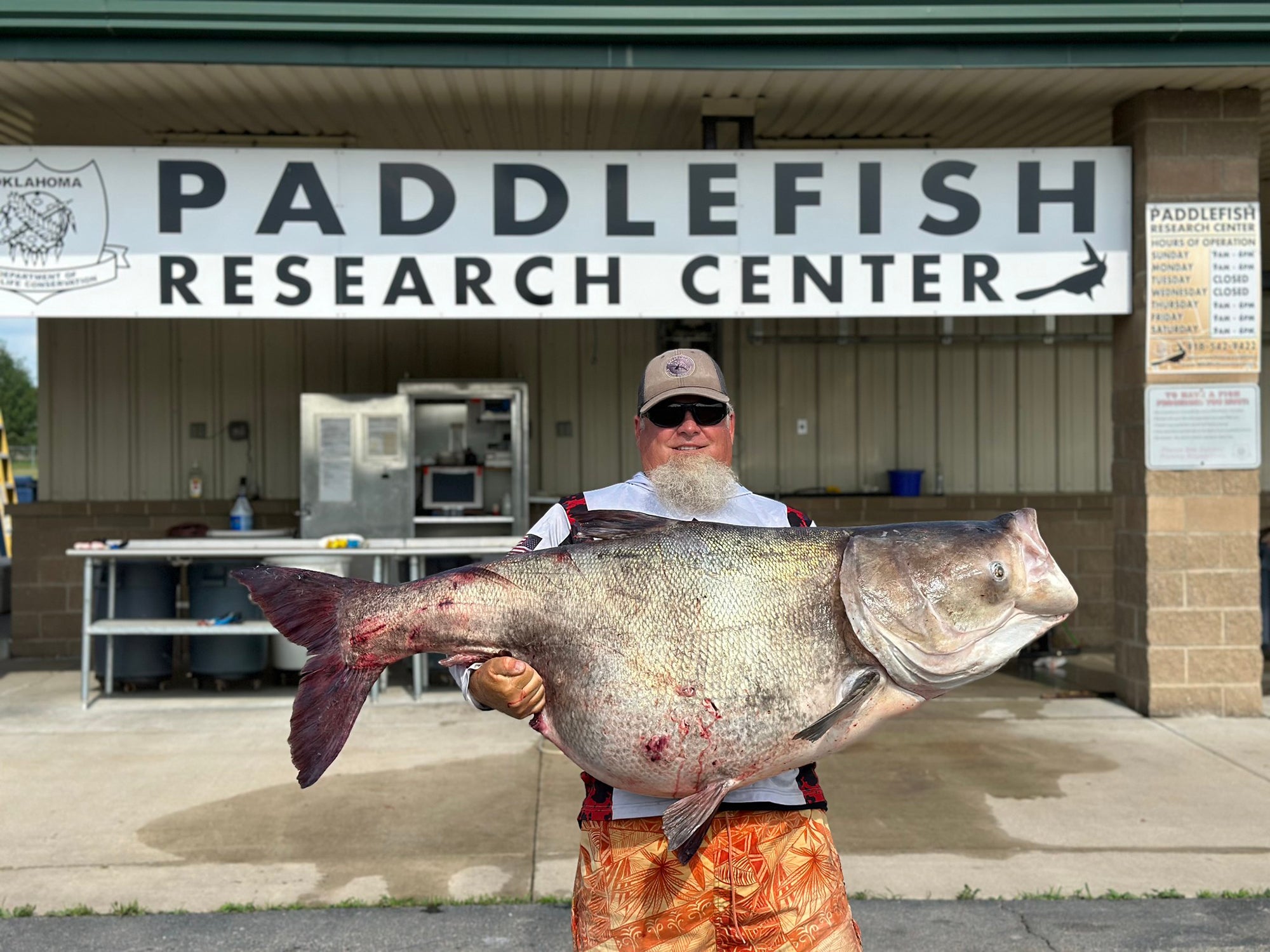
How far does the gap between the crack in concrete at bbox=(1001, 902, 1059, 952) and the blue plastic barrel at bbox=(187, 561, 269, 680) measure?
562 centimetres

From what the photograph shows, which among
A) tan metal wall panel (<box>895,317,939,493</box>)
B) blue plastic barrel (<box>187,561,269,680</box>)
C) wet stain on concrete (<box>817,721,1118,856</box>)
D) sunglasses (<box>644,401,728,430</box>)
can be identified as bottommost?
wet stain on concrete (<box>817,721,1118,856</box>)

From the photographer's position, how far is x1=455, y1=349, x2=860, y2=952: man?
228cm

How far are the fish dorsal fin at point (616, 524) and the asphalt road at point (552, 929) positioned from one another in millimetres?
2292

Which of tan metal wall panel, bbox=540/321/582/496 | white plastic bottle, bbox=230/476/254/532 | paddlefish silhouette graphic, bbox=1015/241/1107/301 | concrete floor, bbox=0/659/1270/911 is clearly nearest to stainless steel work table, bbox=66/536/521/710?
concrete floor, bbox=0/659/1270/911

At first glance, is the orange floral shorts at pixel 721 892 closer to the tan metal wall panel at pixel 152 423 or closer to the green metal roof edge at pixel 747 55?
the green metal roof edge at pixel 747 55

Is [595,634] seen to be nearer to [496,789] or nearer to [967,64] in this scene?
[496,789]

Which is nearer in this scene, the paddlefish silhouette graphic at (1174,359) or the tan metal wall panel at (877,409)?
the paddlefish silhouette graphic at (1174,359)

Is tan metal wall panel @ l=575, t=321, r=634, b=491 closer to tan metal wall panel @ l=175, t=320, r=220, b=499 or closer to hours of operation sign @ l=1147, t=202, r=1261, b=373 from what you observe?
tan metal wall panel @ l=175, t=320, r=220, b=499

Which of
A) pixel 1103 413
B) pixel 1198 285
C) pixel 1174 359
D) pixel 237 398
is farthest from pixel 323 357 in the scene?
pixel 1103 413

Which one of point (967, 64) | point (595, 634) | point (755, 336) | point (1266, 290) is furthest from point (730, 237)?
point (1266, 290)

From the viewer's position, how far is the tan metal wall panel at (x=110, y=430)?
32.3ft

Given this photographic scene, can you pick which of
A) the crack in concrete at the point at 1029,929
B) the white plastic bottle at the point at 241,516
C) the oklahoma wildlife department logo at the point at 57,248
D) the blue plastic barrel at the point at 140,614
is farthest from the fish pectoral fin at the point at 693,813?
the white plastic bottle at the point at 241,516

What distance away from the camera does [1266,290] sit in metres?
10.7

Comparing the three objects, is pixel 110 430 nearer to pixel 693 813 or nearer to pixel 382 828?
pixel 382 828
